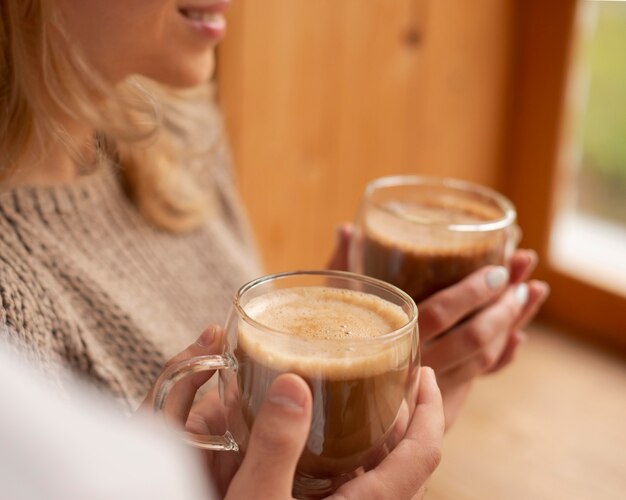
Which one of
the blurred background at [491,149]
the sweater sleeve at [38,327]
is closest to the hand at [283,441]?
the sweater sleeve at [38,327]

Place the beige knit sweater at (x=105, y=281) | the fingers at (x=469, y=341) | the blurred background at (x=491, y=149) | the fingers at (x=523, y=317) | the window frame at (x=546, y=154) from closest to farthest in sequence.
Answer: the beige knit sweater at (x=105, y=281), the fingers at (x=469, y=341), the fingers at (x=523, y=317), the blurred background at (x=491, y=149), the window frame at (x=546, y=154)

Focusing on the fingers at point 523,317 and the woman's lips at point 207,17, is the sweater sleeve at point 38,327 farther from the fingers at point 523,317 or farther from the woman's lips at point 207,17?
the fingers at point 523,317

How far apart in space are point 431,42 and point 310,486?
137 cm

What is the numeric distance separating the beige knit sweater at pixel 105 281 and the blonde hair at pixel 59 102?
0.03 meters

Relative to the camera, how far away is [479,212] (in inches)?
35.8

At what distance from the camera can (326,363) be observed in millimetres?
521

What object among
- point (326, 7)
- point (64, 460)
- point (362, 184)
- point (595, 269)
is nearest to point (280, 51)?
point (326, 7)

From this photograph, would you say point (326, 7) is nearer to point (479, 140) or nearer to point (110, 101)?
point (479, 140)

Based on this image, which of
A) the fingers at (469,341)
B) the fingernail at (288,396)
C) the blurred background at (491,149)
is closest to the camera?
the fingernail at (288,396)

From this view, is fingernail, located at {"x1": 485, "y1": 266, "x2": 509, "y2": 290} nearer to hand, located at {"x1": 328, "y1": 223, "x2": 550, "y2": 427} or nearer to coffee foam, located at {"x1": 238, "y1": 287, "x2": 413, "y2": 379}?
hand, located at {"x1": 328, "y1": 223, "x2": 550, "y2": 427}

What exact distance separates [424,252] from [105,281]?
1.20 feet

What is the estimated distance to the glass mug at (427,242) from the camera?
2.66 feet

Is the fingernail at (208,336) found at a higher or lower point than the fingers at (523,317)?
higher

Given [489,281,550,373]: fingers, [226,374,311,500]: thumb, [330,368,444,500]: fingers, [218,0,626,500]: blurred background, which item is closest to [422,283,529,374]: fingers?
[489,281,550,373]: fingers
